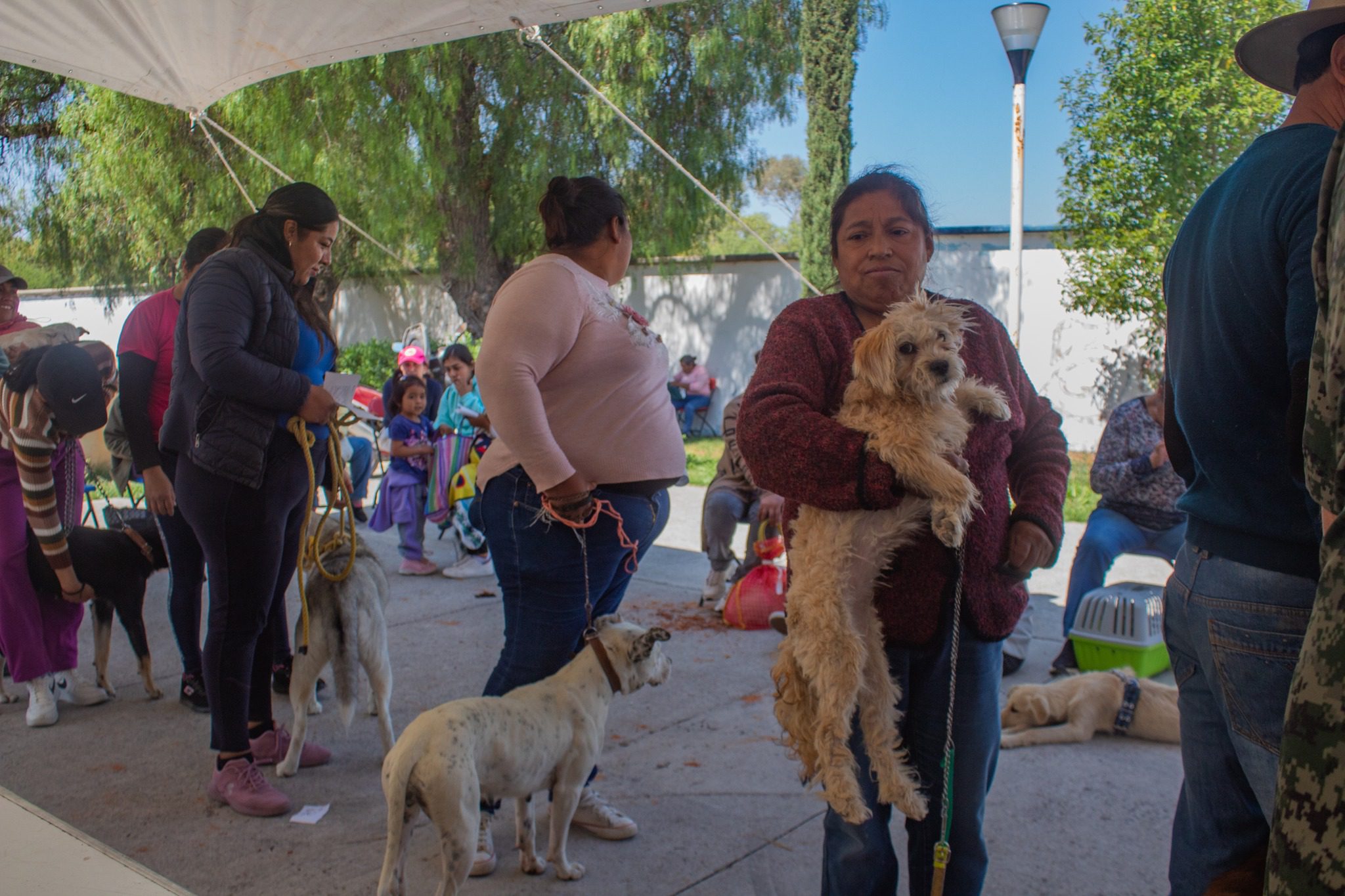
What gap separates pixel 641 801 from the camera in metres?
3.48

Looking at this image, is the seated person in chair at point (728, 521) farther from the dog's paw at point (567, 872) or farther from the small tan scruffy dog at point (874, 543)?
the small tan scruffy dog at point (874, 543)

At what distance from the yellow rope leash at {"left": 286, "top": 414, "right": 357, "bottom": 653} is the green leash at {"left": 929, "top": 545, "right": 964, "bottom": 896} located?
2217mm

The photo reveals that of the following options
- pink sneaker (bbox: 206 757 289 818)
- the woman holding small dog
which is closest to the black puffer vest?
pink sneaker (bbox: 206 757 289 818)

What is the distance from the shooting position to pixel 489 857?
9.57 feet

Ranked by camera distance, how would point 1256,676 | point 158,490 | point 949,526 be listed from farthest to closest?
point 158,490 → point 949,526 → point 1256,676

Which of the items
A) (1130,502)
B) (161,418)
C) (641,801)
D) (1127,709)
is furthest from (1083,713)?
(161,418)

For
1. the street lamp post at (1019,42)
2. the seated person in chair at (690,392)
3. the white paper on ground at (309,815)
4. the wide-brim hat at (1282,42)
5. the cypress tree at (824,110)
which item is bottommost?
the white paper on ground at (309,815)

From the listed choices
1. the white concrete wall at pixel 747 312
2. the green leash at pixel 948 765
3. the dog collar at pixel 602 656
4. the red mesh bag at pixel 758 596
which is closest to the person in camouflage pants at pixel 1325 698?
the green leash at pixel 948 765

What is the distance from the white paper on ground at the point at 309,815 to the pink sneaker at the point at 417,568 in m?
3.87

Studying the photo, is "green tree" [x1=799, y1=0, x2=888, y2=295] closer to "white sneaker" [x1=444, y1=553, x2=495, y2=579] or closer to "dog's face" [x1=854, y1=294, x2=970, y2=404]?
"white sneaker" [x1=444, y1=553, x2=495, y2=579]

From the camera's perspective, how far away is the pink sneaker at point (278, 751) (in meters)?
3.71

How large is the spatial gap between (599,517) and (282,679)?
8.61ft

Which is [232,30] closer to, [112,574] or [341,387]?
[341,387]

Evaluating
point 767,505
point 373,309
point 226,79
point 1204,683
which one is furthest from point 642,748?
point 373,309
